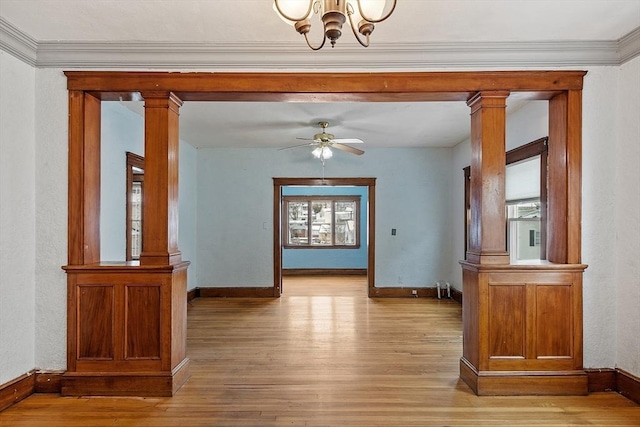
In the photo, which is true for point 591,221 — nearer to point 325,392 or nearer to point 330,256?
point 325,392

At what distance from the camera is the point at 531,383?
9.16ft

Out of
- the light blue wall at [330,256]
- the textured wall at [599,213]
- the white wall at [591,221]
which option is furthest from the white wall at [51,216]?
the light blue wall at [330,256]

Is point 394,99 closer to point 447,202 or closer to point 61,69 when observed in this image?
point 61,69

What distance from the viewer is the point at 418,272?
6.52 metres

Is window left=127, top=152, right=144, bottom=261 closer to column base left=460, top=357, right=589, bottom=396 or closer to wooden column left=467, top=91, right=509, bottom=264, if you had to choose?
wooden column left=467, top=91, right=509, bottom=264

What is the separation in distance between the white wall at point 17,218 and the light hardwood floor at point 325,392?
42 centimetres

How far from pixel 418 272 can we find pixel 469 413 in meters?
4.05

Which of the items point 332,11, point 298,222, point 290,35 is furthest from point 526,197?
point 298,222

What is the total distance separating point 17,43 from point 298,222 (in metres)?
7.46

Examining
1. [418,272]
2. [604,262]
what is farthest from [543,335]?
[418,272]

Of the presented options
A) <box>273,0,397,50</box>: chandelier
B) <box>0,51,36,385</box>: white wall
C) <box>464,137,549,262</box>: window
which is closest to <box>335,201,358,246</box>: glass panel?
<box>464,137,549,262</box>: window

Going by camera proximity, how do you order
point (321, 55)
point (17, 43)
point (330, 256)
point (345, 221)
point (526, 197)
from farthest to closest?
point (345, 221) → point (330, 256) → point (526, 197) → point (321, 55) → point (17, 43)

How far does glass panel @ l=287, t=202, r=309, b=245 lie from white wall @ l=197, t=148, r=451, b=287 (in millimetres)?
3244

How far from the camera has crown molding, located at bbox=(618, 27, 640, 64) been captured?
267cm
